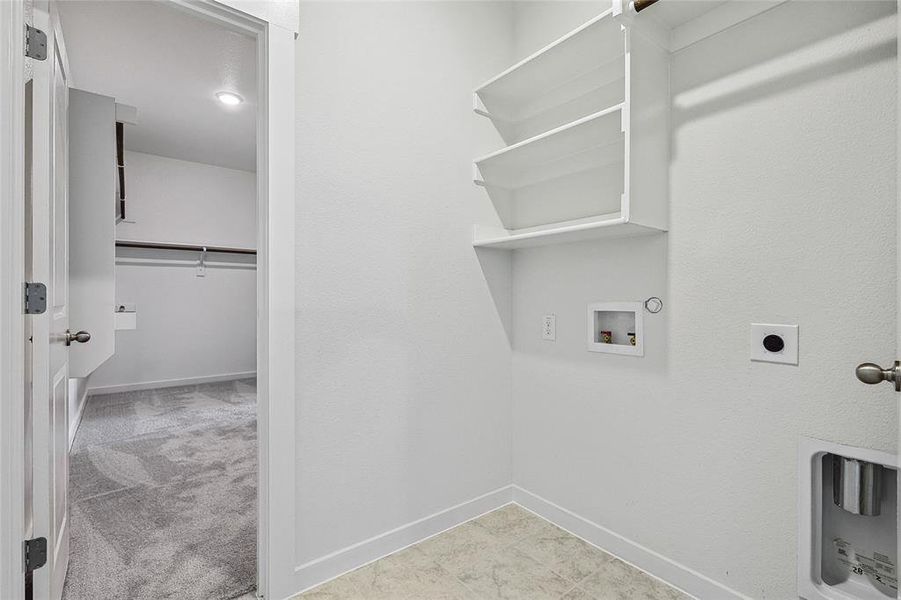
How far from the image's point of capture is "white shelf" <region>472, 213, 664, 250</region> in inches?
60.6

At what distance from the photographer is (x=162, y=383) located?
484 cm

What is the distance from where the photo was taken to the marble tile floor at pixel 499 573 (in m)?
1.54

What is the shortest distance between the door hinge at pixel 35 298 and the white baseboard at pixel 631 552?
1.96m

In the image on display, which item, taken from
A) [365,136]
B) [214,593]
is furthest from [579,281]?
[214,593]

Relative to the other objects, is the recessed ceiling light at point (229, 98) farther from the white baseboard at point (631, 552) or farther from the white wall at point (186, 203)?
Answer: the white baseboard at point (631, 552)

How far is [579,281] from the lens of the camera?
Answer: 6.27ft

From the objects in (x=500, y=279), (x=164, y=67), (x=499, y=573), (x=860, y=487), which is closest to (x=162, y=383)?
(x=164, y=67)

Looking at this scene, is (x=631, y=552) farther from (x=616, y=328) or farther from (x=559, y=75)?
(x=559, y=75)

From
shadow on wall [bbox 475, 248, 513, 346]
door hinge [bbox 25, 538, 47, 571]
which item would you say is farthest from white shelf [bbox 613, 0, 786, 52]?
door hinge [bbox 25, 538, 47, 571]

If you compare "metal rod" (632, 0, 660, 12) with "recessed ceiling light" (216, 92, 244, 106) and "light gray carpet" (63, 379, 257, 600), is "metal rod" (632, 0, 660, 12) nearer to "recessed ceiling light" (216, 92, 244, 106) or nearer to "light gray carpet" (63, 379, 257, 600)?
"light gray carpet" (63, 379, 257, 600)

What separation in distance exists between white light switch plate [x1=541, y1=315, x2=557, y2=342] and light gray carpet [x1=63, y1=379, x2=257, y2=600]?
1519 mm

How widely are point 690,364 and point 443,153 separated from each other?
1.29 metres

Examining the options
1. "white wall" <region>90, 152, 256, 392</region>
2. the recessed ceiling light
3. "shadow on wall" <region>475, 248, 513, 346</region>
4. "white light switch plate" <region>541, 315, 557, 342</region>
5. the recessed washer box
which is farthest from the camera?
"white wall" <region>90, 152, 256, 392</region>

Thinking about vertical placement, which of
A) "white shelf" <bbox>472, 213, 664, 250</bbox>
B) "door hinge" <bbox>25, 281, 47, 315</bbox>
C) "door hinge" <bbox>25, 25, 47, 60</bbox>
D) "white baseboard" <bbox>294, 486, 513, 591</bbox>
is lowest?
"white baseboard" <bbox>294, 486, 513, 591</bbox>
